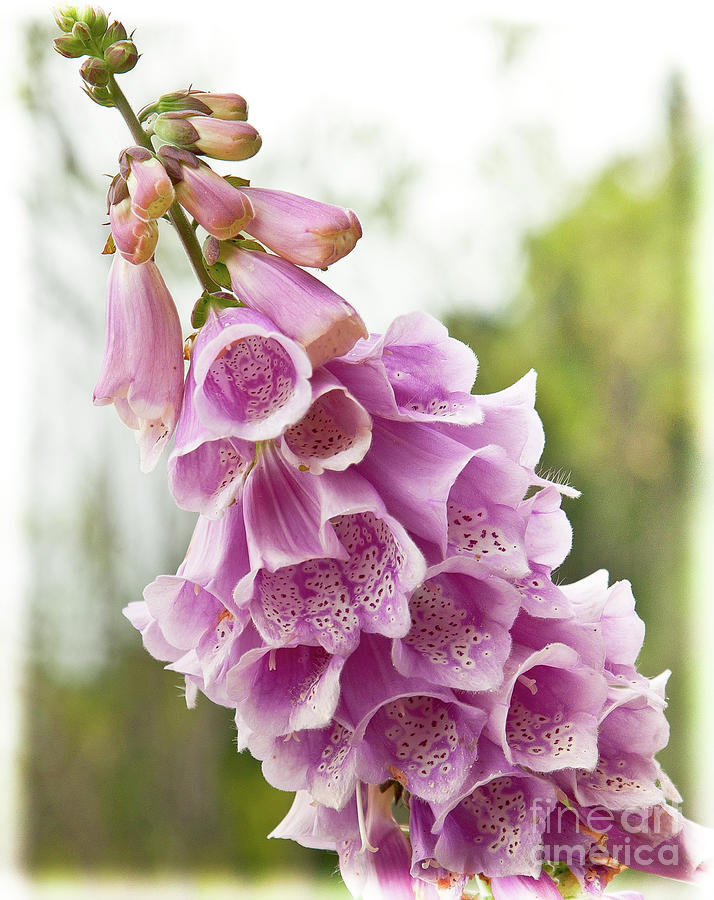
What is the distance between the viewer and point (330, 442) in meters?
0.25

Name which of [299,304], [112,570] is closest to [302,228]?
[299,304]

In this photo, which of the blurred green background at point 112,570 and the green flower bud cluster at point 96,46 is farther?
the blurred green background at point 112,570

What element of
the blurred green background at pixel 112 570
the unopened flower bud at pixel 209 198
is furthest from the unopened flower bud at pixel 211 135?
the blurred green background at pixel 112 570

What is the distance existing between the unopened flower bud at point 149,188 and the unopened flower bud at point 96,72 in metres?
0.03

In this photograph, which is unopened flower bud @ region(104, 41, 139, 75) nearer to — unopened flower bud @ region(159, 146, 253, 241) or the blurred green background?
unopened flower bud @ region(159, 146, 253, 241)

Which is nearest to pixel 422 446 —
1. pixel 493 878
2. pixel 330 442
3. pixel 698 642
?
pixel 330 442

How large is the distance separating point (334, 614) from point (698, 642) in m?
2.58

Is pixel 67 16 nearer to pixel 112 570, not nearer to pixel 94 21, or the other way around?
pixel 94 21

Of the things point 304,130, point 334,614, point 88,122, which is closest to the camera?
point 334,614

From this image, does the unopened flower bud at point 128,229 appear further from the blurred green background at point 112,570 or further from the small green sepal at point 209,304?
the blurred green background at point 112,570

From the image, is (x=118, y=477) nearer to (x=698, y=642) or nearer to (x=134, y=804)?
(x=134, y=804)

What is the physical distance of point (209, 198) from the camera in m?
0.24

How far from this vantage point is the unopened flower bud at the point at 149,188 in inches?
Result: 9.3

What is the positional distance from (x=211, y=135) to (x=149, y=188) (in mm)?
29
